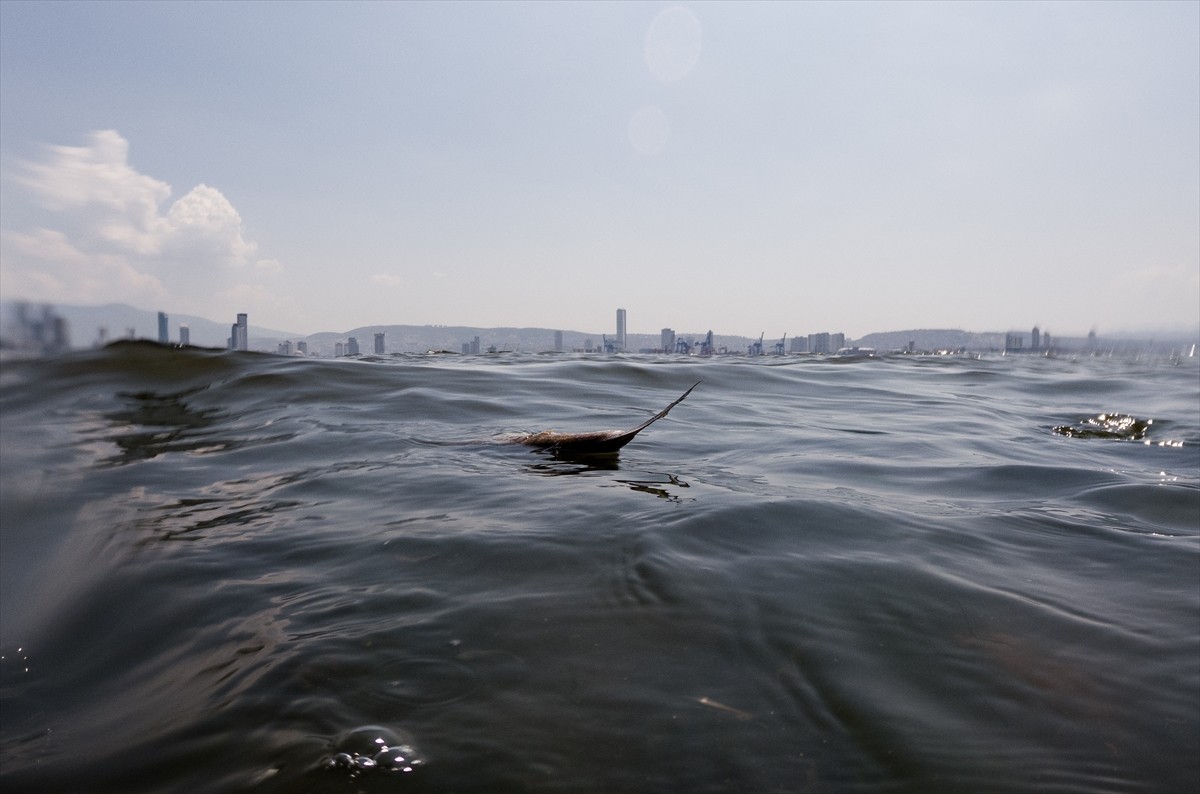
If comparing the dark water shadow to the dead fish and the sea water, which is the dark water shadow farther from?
the dead fish

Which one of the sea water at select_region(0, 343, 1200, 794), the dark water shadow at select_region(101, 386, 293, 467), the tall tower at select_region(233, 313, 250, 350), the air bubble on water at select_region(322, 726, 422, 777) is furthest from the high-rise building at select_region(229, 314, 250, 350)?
the air bubble on water at select_region(322, 726, 422, 777)

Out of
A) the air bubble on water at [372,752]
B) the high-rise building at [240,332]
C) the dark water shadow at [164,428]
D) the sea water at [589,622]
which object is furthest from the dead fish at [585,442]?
the high-rise building at [240,332]

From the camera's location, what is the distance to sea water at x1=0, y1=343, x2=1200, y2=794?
146cm

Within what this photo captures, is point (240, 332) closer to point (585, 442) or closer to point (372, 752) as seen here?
point (585, 442)

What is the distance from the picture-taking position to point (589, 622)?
201 cm

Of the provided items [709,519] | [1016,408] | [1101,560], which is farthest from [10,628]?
[1016,408]

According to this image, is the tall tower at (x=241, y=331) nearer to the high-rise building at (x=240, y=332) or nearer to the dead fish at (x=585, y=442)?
the high-rise building at (x=240, y=332)

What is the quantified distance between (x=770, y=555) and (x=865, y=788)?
4.25 ft

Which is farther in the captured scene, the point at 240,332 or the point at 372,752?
the point at 240,332

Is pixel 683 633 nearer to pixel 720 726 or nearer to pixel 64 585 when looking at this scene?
pixel 720 726

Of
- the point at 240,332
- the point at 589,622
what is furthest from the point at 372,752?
the point at 240,332

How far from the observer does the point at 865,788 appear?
1.37 m

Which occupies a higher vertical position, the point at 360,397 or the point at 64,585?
the point at 360,397

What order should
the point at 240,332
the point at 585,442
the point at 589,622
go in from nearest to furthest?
the point at 589,622 < the point at 585,442 < the point at 240,332
